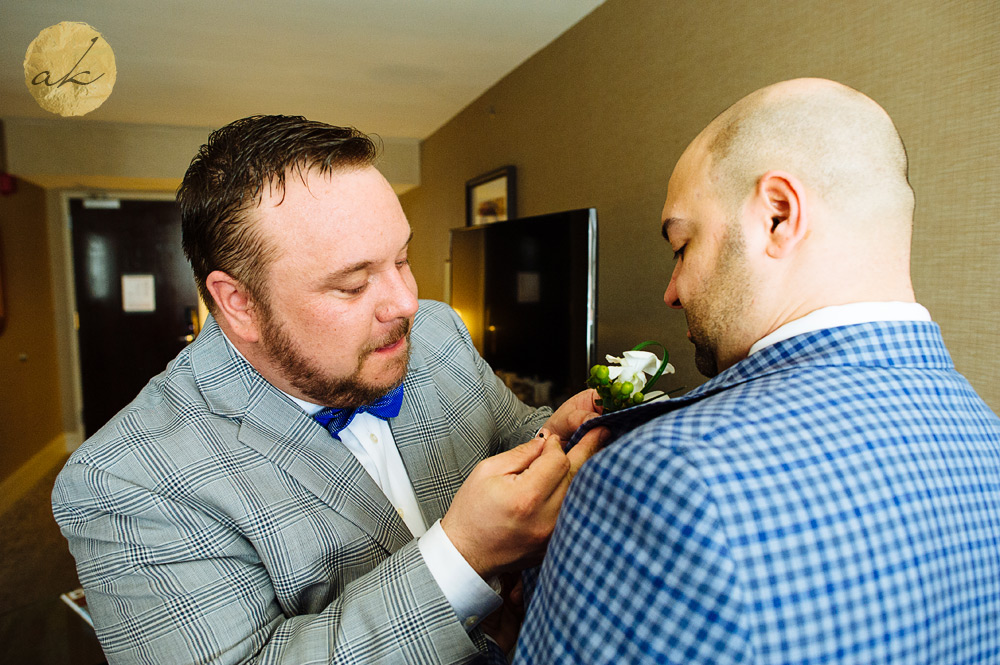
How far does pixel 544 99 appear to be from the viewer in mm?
3256

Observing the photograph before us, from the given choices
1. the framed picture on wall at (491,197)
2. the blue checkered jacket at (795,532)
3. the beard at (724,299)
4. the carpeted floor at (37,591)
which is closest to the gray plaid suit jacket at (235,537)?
the blue checkered jacket at (795,532)

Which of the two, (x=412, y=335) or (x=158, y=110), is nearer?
(x=412, y=335)

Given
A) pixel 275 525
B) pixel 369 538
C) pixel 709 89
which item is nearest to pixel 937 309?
pixel 709 89

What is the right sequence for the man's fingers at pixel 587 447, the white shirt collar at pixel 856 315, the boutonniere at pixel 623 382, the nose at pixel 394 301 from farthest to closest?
the nose at pixel 394 301
the boutonniere at pixel 623 382
the man's fingers at pixel 587 447
the white shirt collar at pixel 856 315

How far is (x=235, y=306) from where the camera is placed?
111cm

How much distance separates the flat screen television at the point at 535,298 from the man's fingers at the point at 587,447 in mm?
1391

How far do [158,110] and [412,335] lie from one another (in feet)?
13.4

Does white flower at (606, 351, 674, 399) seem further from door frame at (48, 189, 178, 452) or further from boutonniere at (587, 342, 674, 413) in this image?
door frame at (48, 189, 178, 452)

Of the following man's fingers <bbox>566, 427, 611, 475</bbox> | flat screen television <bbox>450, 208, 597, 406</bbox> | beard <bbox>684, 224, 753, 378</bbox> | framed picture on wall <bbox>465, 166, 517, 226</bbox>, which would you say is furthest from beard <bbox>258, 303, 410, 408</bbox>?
framed picture on wall <bbox>465, 166, 517, 226</bbox>

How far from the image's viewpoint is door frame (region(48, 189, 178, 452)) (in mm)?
5445

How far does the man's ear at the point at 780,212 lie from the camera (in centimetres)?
74

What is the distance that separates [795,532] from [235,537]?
860mm

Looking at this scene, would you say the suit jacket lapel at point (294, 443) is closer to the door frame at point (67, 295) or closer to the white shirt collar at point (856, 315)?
the white shirt collar at point (856, 315)

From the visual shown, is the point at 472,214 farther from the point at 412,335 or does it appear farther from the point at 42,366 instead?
the point at 42,366
